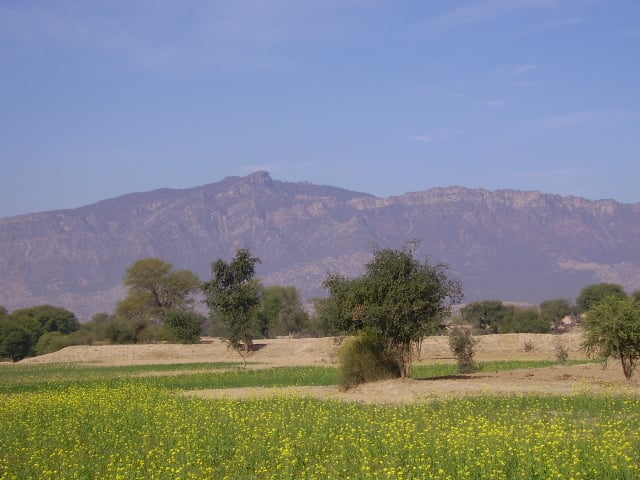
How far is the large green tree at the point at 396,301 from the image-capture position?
3297 cm

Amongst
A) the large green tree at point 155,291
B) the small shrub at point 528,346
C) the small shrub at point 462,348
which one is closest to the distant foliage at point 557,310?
the small shrub at point 528,346

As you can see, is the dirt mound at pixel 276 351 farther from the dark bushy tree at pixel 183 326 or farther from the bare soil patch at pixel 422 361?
Result: the dark bushy tree at pixel 183 326

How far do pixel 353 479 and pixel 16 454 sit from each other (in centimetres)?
1000

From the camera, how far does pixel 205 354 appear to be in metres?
79.7

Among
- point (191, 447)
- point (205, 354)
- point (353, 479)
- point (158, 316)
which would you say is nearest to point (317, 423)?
point (191, 447)

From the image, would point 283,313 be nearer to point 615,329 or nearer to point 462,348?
point 462,348

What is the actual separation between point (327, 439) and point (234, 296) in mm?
45321

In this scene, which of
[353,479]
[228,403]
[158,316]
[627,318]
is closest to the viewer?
[353,479]

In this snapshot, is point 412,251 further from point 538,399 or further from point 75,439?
point 75,439

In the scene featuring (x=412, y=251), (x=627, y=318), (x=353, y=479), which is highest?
(x=412, y=251)

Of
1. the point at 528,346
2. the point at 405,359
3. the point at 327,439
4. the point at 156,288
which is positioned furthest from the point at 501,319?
the point at 327,439

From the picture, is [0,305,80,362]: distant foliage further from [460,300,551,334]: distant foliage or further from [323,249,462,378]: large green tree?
[323,249,462,378]: large green tree

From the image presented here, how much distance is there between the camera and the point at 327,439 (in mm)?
19609

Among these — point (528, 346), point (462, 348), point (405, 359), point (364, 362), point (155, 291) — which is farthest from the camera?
point (155, 291)
